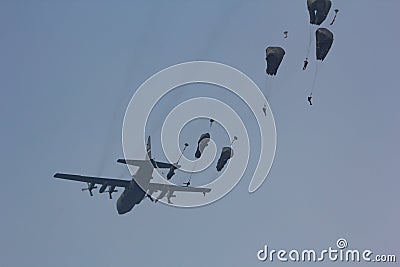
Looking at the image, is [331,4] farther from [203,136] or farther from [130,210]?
[130,210]

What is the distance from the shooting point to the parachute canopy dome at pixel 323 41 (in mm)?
7656

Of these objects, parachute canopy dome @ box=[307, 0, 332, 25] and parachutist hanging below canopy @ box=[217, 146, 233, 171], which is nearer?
parachute canopy dome @ box=[307, 0, 332, 25]

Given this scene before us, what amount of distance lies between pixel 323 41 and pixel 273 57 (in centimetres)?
56

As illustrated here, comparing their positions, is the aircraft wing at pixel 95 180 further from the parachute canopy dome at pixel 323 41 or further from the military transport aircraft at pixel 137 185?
the parachute canopy dome at pixel 323 41

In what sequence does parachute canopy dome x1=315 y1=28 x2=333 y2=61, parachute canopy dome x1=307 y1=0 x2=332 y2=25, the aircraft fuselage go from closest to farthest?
parachute canopy dome x1=307 y1=0 x2=332 y2=25 < parachute canopy dome x1=315 y1=28 x2=333 y2=61 < the aircraft fuselage

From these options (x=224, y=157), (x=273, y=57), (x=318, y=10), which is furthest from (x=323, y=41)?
(x=224, y=157)

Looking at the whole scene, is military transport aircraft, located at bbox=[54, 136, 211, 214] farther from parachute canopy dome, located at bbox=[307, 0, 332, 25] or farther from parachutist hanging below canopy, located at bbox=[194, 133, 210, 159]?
parachute canopy dome, located at bbox=[307, 0, 332, 25]

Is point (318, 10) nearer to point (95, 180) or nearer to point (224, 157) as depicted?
point (224, 157)

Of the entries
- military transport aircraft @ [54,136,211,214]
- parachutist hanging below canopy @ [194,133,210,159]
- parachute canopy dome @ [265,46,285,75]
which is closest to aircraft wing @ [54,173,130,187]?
military transport aircraft @ [54,136,211,214]

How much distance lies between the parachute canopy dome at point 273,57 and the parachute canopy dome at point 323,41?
394 mm

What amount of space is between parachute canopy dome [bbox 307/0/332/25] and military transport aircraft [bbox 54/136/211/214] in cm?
220

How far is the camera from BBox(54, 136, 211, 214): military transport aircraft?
314 inches

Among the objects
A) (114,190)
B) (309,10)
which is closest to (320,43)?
(309,10)

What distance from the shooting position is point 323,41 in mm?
7672
